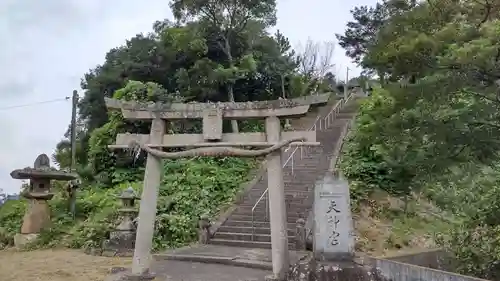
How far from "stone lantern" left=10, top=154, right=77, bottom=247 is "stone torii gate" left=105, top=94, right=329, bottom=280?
19.8ft

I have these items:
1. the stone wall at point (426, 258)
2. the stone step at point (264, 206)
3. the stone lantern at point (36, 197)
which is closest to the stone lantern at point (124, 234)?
the stone lantern at point (36, 197)

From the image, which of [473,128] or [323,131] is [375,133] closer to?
[473,128]

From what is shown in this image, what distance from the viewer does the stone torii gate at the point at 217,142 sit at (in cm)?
855

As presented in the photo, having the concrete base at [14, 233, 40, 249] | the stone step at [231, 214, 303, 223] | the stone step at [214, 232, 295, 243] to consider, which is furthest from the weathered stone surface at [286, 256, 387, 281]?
the concrete base at [14, 233, 40, 249]

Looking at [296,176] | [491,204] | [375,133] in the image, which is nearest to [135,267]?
[375,133]

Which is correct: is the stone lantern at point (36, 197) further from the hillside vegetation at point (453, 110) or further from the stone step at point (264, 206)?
the hillside vegetation at point (453, 110)

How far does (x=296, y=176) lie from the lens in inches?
649

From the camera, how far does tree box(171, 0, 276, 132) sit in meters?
21.9

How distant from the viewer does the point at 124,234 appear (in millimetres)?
12109

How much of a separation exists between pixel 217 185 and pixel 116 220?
12.9 ft

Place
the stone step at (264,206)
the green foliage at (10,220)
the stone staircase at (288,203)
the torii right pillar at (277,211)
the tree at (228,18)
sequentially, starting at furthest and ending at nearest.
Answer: the tree at (228,18), the green foliage at (10,220), the stone step at (264,206), the stone staircase at (288,203), the torii right pillar at (277,211)

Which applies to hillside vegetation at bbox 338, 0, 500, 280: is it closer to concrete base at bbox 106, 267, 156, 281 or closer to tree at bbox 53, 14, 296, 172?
concrete base at bbox 106, 267, 156, 281

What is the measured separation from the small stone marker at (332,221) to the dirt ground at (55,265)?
423cm

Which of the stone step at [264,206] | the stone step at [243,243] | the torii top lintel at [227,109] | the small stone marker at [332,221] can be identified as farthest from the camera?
the stone step at [264,206]
